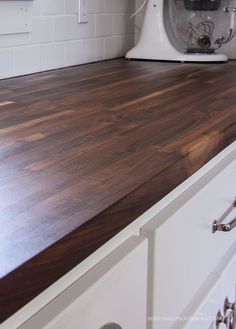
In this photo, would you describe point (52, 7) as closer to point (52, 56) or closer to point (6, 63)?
point (52, 56)

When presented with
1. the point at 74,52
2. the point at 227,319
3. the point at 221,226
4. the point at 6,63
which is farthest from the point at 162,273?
the point at 74,52

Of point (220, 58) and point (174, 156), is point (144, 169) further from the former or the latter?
point (220, 58)

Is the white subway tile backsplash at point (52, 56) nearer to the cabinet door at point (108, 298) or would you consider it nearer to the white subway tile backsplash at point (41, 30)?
the white subway tile backsplash at point (41, 30)

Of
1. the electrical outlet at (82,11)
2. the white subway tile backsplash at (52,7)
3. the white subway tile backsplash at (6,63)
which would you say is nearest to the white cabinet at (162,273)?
the white subway tile backsplash at (6,63)

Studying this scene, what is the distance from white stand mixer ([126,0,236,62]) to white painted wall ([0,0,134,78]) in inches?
4.4

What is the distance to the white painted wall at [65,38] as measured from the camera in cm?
141

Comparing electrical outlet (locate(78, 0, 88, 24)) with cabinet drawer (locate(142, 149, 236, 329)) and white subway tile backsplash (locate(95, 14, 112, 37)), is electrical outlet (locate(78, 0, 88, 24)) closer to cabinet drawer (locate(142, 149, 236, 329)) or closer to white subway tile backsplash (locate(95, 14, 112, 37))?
white subway tile backsplash (locate(95, 14, 112, 37))

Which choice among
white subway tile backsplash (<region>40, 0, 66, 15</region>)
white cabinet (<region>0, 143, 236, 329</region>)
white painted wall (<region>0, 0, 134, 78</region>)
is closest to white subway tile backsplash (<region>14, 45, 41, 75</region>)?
white painted wall (<region>0, 0, 134, 78</region>)

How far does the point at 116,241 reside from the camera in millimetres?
531

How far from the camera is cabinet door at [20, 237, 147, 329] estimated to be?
425 millimetres

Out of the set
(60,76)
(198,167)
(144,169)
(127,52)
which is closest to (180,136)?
(198,167)

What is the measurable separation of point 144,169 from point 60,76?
35.6 inches

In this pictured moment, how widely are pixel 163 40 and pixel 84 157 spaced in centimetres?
129

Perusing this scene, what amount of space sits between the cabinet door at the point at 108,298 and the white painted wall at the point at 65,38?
91cm
